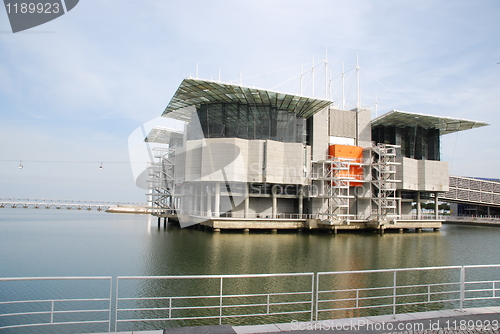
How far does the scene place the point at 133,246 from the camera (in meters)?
32.7

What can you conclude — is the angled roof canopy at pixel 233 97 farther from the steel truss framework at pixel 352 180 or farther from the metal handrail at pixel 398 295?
the metal handrail at pixel 398 295

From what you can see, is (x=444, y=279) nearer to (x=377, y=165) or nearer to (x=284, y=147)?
(x=284, y=147)

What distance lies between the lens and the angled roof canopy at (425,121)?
5855cm

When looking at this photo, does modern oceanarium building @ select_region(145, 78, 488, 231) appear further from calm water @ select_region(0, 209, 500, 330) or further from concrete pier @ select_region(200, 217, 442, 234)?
calm water @ select_region(0, 209, 500, 330)

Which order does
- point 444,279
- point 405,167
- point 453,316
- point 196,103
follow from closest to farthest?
point 453,316, point 444,279, point 196,103, point 405,167

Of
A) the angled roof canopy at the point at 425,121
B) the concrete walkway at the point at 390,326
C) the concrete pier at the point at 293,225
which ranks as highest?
the angled roof canopy at the point at 425,121

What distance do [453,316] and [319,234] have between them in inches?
1595

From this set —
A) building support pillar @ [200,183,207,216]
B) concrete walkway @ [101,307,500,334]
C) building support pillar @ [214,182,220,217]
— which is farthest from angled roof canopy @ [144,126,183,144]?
concrete walkway @ [101,307,500,334]

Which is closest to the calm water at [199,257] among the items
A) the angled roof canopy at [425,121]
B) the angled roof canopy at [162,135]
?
the angled roof canopy at [425,121]

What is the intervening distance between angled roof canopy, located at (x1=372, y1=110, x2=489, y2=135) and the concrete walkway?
5276cm

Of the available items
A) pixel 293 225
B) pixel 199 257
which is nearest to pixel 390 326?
pixel 199 257

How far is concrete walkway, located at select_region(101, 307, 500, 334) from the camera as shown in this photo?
727cm

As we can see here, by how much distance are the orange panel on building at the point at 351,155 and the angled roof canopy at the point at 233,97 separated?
21.6ft

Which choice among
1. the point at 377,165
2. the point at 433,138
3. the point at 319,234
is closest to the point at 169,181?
the point at 319,234
